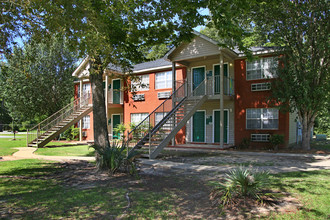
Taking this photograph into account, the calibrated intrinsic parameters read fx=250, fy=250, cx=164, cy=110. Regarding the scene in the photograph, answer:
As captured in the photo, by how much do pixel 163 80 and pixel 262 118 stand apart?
8.09 metres

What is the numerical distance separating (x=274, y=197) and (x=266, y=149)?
10.1 m

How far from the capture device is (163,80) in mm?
19844

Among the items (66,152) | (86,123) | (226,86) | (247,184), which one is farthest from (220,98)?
(86,123)

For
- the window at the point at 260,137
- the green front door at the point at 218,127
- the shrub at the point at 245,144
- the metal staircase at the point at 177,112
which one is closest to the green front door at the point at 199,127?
the green front door at the point at 218,127

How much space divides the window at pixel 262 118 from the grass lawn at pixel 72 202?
37.0 feet

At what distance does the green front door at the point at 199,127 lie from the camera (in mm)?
17500

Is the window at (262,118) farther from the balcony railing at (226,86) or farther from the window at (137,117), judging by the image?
the window at (137,117)

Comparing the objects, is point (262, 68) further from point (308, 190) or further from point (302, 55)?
point (308, 190)

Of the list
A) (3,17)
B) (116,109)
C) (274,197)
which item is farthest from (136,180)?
(116,109)

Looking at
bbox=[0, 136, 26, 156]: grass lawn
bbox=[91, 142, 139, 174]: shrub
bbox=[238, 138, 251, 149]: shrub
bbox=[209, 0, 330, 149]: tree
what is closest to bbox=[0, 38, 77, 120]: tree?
bbox=[0, 136, 26, 156]: grass lawn

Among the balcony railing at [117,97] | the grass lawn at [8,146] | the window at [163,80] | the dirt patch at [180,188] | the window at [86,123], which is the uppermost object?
the window at [163,80]

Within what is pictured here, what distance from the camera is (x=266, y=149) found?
14641 millimetres

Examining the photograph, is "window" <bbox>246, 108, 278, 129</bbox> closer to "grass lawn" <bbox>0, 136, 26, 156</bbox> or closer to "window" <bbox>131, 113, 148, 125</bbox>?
"window" <bbox>131, 113, 148, 125</bbox>

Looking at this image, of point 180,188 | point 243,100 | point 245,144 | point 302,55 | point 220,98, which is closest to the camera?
point 180,188
